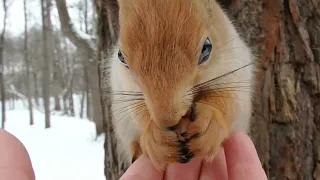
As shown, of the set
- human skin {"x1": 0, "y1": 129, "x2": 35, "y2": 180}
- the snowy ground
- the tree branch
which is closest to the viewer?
human skin {"x1": 0, "y1": 129, "x2": 35, "y2": 180}

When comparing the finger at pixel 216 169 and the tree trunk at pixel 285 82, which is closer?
the finger at pixel 216 169

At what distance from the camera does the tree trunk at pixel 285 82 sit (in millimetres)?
1042

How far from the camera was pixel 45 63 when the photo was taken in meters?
4.49

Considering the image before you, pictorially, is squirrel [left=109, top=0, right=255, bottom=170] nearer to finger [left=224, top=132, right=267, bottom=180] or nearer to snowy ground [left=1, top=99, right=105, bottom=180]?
finger [left=224, top=132, right=267, bottom=180]

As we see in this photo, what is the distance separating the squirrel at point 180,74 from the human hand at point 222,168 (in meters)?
0.04

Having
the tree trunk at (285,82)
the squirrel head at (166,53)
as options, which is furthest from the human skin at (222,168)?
the tree trunk at (285,82)

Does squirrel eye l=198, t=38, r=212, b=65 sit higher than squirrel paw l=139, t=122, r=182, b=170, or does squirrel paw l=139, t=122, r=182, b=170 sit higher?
squirrel eye l=198, t=38, r=212, b=65

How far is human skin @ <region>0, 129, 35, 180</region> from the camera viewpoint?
451mm

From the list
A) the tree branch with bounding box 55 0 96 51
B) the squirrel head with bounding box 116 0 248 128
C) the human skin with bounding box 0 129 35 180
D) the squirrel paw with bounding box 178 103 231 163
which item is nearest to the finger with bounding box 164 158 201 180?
the squirrel paw with bounding box 178 103 231 163

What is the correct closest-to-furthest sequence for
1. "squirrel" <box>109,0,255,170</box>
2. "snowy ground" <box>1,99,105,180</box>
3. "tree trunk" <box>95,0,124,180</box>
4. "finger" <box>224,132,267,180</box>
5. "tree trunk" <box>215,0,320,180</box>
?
"squirrel" <box>109,0,255,170</box>
"finger" <box>224,132,267,180</box>
"tree trunk" <box>215,0,320,180</box>
"tree trunk" <box>95,0,124,180</box>
"snowy ground" <box>1,99,105,180</box>

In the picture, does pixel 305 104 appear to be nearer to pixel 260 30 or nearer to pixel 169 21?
pixel 260 30

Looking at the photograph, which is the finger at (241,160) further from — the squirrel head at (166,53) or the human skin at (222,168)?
the squirrel head at (166,53)

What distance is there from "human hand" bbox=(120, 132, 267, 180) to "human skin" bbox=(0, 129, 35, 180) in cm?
26

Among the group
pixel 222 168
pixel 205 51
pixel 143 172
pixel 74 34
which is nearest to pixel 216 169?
pixel 222 168
